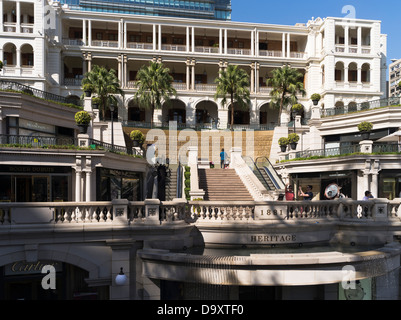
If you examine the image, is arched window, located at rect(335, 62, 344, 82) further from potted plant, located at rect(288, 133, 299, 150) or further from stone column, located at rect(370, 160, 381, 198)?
stone column, located at rect(370, 160, 381, 198)

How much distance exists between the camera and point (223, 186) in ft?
75.8

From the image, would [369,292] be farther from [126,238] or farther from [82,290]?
[82,290]

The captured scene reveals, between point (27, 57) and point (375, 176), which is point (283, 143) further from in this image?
point (27, 57)

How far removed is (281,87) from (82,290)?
3992 cm

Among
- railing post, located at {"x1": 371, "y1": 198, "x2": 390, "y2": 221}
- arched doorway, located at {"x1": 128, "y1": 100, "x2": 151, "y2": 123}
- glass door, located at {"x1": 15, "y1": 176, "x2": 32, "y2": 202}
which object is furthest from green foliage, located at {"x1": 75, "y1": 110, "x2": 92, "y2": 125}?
arched doorway, located at {"x1": 128, "y1": 100, "x2": 151, "y2": 123}

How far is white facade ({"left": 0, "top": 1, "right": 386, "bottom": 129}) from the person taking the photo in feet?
165

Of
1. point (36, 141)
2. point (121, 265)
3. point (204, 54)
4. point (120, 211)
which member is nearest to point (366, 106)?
point (204, 54)

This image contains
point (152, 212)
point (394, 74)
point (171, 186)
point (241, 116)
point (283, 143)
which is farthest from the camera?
point (394, 74)

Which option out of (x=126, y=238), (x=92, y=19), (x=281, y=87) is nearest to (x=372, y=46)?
(x=281, y=87)

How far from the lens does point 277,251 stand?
500 inches

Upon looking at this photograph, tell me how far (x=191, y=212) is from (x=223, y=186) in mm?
9521

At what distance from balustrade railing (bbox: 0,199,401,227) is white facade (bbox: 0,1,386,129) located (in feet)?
120

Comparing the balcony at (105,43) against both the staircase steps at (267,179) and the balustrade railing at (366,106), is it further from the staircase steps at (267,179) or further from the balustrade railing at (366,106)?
the staircase steps at (267,179)

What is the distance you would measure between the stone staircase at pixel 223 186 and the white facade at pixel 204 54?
26.9 m
